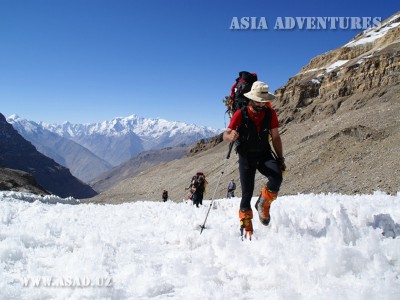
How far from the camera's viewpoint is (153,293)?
3.48m

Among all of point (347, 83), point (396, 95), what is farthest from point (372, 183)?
point (347, 83)

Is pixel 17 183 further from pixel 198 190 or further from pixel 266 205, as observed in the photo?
pixel 266 205

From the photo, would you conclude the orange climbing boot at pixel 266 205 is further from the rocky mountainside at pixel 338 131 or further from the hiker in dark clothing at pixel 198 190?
the hiker in dark clothing at pixel 198 190

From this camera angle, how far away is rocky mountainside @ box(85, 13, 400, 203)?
105 feet

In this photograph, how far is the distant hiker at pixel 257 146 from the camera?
5.89 meters

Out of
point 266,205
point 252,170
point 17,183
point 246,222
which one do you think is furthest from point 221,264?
point 17,183

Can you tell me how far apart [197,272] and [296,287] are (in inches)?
46.6

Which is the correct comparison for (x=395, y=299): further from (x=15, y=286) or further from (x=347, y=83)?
(x=347, y=83)

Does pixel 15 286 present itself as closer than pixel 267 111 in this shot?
Yes

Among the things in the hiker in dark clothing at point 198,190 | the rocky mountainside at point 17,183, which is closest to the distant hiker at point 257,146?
the hiker in dark clothing at point 198,190

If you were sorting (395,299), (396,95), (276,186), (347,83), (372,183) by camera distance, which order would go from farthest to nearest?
1. (347,83)
2. (396,95)
3. (372,183)
4. (276,186)
5. (395,299)

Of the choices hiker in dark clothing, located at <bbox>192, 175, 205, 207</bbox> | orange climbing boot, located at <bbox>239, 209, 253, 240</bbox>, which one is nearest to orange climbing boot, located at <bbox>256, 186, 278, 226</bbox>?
orange climbing boot, located at <bbox>239, 209, 253, 240</bbox>

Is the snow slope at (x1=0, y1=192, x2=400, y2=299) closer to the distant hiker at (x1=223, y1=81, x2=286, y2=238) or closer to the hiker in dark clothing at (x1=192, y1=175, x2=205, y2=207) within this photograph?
the distant hiker at (x1=223, y1=81, x2=286, y2=238)

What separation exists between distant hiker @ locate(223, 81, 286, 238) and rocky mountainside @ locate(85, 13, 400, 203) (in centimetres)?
105
